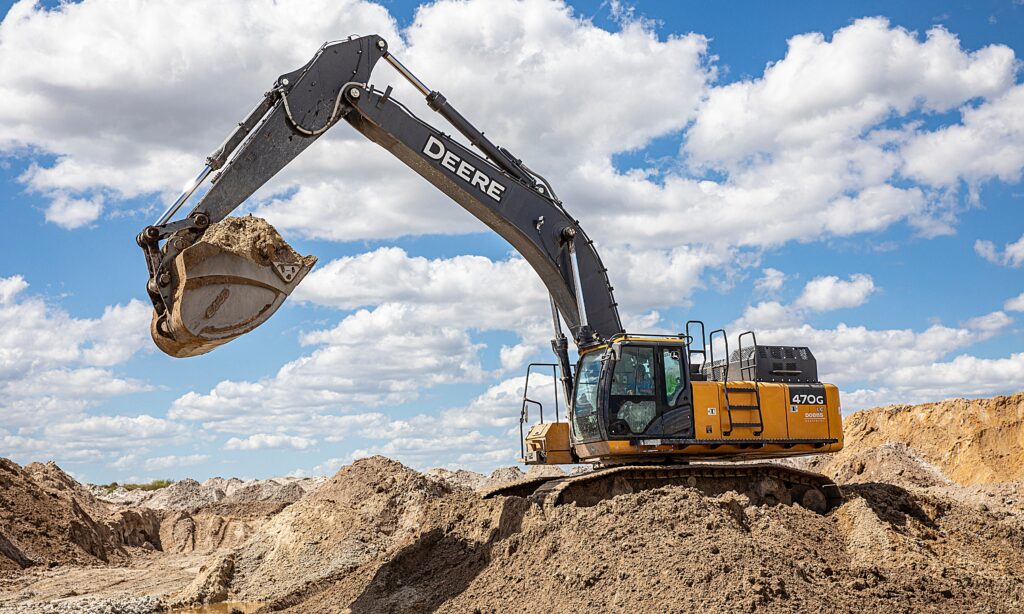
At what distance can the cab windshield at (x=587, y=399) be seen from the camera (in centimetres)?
1146

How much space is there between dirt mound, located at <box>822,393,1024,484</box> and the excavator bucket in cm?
1893

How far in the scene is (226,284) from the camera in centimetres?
913

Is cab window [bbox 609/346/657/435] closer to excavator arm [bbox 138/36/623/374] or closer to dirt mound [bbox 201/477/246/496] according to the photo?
excavator arm [bbox 138/36/623/374]

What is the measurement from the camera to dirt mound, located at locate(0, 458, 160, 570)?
57.5ft

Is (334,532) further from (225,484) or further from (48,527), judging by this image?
(225,484)

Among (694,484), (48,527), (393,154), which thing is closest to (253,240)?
(393,154)

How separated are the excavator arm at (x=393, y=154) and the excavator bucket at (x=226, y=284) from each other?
0.01 metres

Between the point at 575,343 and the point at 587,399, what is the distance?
823mm

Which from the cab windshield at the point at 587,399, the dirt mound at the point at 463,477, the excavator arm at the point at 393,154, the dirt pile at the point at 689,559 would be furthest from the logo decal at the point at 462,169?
the dirt mound at the point at 463,477

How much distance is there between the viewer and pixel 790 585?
8609mm

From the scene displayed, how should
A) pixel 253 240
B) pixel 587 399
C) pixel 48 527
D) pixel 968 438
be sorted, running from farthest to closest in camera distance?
pixel 968 438, pixel 48 527, pixel 587 399, pixel 253 240

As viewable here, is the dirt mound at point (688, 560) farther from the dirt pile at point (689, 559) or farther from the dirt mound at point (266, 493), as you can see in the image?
the dirt mound at point (266, 493)

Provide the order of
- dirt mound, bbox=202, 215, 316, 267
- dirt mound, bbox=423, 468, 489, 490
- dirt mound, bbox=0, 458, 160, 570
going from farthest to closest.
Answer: dirt mound, bbox=423, 468, 489, 490 < dirt mound, bbox=0, 458, 160, 570 < dirt mound, bbox=202, 215, 316, 267

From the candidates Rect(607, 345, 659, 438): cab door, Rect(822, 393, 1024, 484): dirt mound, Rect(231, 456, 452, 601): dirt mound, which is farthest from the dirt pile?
Rect(822, 393, 1024, 484): dirt mound
